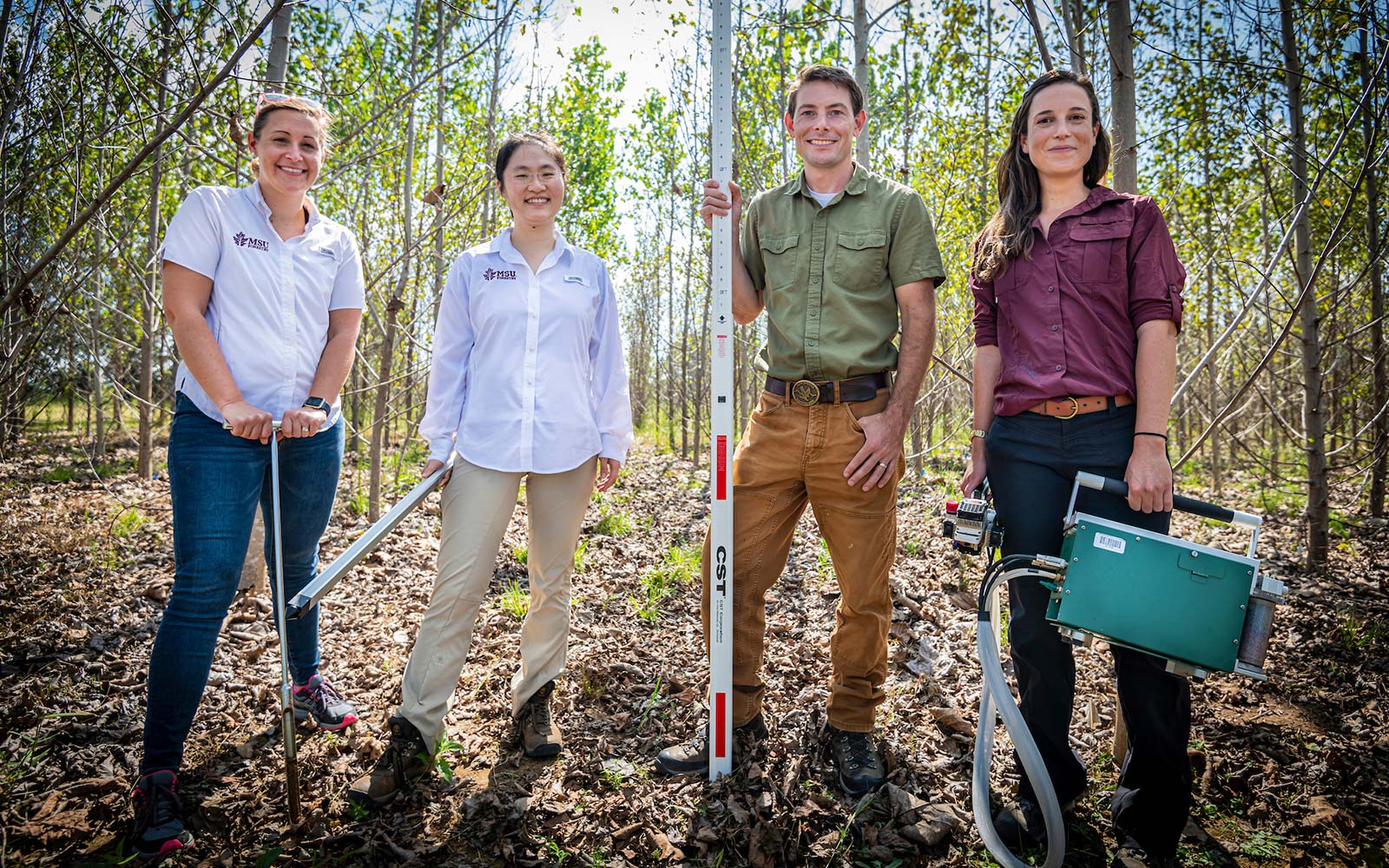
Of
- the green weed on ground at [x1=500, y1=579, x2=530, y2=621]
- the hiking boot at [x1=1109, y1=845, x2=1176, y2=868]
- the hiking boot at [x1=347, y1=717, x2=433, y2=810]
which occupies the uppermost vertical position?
the green weed on ground at [x1=500, y1=579, x2=530, y2=621]

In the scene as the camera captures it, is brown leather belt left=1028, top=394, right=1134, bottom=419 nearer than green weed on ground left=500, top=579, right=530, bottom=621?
Yes

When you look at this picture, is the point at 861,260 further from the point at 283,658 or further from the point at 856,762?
the point at 283,658

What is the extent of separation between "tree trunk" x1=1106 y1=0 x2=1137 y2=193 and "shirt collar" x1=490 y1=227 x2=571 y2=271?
7.39ft

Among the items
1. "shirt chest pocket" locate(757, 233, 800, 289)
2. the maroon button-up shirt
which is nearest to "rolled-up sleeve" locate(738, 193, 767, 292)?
"shirt chest pocket" locate(757, 233, 800, 289)

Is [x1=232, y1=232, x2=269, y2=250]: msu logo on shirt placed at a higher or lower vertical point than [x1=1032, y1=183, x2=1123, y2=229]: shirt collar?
lower

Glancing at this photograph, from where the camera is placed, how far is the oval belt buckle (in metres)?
2.56

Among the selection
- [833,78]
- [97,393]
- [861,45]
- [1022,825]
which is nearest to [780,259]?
[833,78]

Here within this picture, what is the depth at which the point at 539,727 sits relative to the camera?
9.26 ft

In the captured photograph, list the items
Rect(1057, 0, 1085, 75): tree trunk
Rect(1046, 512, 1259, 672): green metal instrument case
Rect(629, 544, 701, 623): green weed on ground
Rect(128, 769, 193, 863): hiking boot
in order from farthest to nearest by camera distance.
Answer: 1. Rect(629, 544, 701, 623): green weed on ground
2. Rect(1057, 0, 1085, 75): tree trunk
3. Rect(128, 769, 193, 863): hiking boot
4. Rect(1046, 512, 1259, 672): green metal instrument case

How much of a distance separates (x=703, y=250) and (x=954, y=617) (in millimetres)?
7176

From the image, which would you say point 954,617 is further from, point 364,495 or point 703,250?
point 703,250

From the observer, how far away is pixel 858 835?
237 centimetres

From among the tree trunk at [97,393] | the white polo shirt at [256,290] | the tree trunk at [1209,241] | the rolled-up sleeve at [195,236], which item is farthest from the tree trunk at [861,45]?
the tree trunk at [97,393]

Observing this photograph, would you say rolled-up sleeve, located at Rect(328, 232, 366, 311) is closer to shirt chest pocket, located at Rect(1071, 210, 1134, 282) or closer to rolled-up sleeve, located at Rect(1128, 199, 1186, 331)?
shirt chest pocket, located at Rect(1071, 210, 1134, 282)
